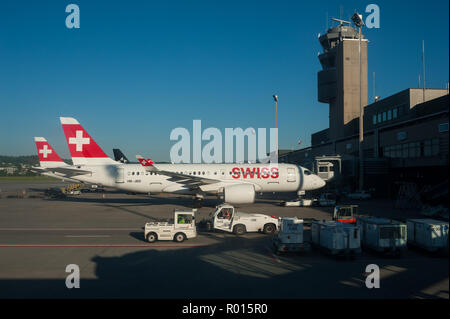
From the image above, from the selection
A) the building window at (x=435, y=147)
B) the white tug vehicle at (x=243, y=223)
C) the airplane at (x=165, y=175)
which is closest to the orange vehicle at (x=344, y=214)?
the white tug vehicle at (x=243, y=223)

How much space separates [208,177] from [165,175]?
14.7 feet

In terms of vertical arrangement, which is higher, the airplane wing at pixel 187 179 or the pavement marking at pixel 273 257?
the airplane wing at pixel 187 179

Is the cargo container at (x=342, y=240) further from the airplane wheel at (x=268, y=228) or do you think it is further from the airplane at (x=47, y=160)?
the airplane at (x=47, y=160)

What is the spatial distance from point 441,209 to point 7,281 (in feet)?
95.0

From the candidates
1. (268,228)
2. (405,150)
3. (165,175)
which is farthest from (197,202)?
(405,150)

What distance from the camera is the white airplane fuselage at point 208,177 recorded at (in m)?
30.2

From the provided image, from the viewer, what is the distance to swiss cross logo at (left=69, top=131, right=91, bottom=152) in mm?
31300

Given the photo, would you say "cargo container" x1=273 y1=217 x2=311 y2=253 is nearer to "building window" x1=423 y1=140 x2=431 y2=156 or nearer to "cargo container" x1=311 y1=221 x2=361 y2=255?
"cargo container" x1=311 y1=221 x2=361 y2=255

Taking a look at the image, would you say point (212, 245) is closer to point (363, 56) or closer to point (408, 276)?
point (408, 276)

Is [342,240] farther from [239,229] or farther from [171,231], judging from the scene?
[171,231]

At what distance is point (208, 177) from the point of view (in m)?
30.3

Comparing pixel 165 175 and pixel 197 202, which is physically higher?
pixel 165 175

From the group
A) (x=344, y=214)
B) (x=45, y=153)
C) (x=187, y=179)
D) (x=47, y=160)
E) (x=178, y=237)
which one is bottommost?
(x=178, y=237)

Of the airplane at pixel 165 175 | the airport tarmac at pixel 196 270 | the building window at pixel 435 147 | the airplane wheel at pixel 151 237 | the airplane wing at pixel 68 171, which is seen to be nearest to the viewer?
the airport tarmac at pixel 196 270
